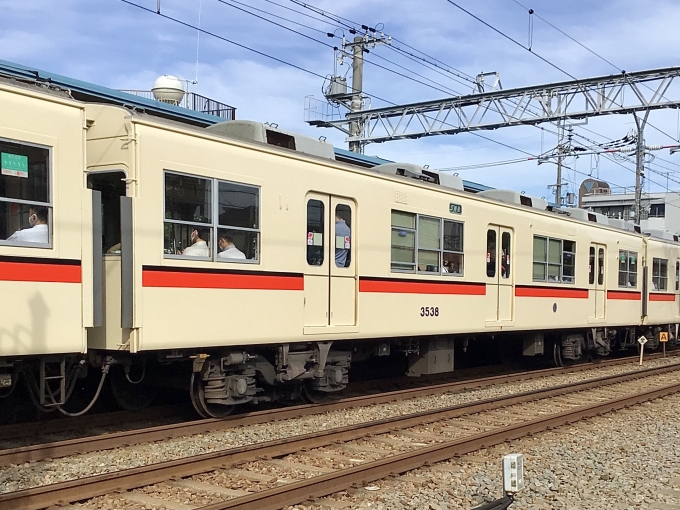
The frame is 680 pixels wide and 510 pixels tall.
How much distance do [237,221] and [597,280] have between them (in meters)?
10.6

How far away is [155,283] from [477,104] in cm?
1632

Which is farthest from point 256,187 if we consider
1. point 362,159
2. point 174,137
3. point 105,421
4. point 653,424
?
point 362,159

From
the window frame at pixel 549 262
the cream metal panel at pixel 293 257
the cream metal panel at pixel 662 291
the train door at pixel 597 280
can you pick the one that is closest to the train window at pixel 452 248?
the cream metal panel at pixel 293 257

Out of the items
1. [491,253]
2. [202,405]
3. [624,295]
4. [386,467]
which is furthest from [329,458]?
[624,295]

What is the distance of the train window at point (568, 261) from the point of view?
15000 millimetres

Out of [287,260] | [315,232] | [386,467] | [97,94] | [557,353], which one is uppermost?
[97,94]

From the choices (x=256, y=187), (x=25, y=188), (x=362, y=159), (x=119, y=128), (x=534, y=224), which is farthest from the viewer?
(x=362, y=159)

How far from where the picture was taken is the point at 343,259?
31.7 feet

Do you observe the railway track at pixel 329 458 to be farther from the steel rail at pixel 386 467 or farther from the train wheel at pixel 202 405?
the train wheel at pixel 202 405

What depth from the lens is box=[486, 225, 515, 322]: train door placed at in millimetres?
12613

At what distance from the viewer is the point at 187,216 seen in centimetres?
768

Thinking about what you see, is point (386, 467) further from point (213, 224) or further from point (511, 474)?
point (213, 224)

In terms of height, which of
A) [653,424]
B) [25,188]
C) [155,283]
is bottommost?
[653,424]

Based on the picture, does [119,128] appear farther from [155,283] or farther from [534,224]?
[534,224]
